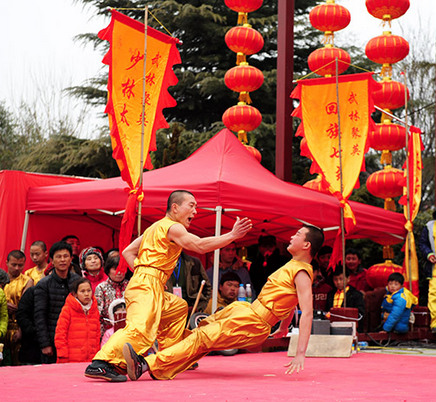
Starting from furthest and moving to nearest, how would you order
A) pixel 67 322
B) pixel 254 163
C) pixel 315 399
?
pixel 254 163, pixel 67 322, pixel 315 399

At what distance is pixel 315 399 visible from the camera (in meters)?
4.49

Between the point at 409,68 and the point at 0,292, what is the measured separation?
72.5ft

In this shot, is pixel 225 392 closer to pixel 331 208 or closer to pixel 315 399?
pixel 315 399

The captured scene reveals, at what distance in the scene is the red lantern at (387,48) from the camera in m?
13.1

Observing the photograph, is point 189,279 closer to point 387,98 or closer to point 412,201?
point 412,201

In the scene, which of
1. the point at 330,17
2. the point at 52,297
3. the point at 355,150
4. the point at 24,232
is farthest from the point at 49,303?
the point at 330,17

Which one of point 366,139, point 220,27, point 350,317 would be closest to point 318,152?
point 366,139

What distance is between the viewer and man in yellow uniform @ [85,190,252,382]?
17.0ft

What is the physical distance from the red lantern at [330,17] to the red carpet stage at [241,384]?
729 cm

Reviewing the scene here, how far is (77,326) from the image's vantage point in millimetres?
7043

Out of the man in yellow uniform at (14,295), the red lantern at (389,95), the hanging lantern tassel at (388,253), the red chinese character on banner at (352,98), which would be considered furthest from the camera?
the red lantern at (389,95)

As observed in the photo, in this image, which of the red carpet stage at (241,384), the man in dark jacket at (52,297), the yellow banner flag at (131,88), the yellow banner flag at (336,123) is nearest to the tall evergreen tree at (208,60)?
the yellow banner flag at (336,123)

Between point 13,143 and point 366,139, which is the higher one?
point 13,143

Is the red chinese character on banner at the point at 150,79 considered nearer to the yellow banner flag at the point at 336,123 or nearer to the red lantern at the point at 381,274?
the yellow banner flag at the point at 336,123
